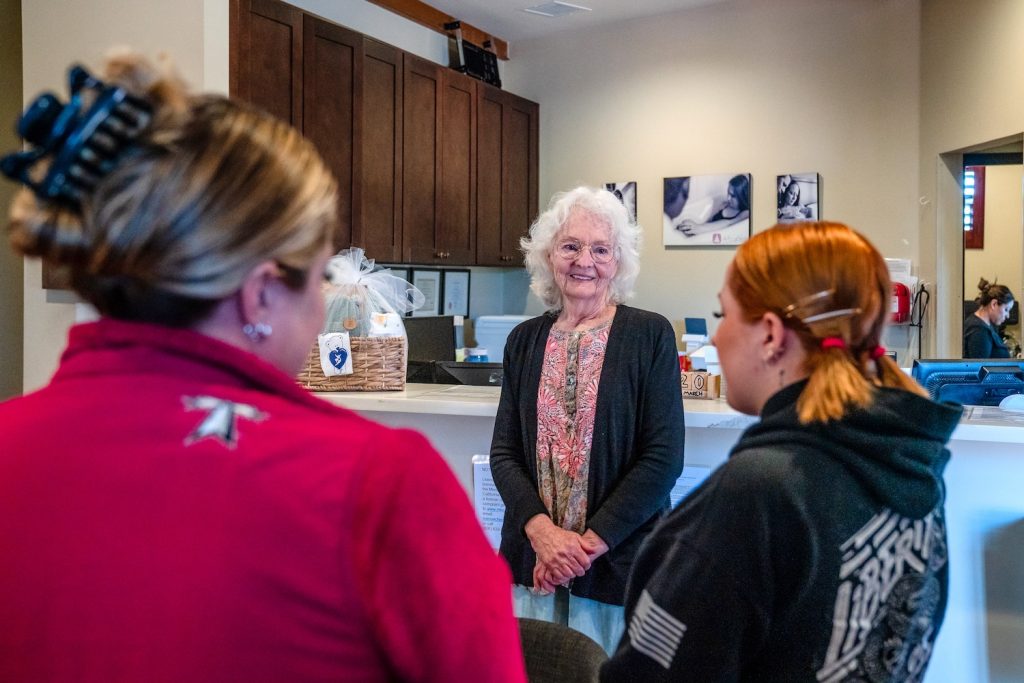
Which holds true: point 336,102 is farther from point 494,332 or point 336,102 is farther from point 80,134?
point 80,134

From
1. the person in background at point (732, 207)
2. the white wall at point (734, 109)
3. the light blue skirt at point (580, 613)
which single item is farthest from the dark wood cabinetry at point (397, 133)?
the light blue skirt at point (580, 613)

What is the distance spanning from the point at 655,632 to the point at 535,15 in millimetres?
4614

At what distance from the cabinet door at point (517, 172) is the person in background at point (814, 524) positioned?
4.23 metres

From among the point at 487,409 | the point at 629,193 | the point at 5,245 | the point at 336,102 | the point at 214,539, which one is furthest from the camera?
the point at 629,193

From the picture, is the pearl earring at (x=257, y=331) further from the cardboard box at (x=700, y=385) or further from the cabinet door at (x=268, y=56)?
the cabinet door at (x=268, y=56)

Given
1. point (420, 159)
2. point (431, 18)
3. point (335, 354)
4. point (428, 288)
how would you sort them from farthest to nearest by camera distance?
1. point (428, 288)
2. point (431, 18)
3. point (420, 159)
4. point (335, 354)

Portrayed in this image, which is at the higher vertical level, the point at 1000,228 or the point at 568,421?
the point at 1000,228

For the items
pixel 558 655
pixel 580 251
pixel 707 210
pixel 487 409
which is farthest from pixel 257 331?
pixel 707 210

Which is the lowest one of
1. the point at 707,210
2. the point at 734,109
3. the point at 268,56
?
the point at 707,210

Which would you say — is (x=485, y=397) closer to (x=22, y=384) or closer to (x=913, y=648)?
(x=913, y=648)

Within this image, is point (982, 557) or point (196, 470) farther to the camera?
point (982, 557)

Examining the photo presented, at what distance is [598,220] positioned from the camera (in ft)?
6.48

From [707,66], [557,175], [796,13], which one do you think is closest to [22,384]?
[557,175]

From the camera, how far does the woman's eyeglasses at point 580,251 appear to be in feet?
6.33
